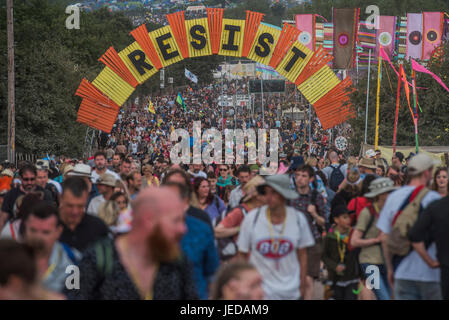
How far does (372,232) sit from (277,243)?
185 centimetres

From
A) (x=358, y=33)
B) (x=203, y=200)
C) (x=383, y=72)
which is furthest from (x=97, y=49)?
(x=203, y=200)

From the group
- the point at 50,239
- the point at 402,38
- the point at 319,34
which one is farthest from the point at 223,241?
the point at 402,38

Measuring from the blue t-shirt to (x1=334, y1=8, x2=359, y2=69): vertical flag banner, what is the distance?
3597cm

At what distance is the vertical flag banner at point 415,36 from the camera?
142 feet

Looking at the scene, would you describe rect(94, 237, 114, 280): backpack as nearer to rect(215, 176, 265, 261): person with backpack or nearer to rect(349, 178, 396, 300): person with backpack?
rect(215, 176, 265, 261): person with backpack

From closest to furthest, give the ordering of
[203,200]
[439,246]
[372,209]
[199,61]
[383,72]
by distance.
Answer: [439,246] → [372,209] → [203,200] → [383,72] → [199,61]

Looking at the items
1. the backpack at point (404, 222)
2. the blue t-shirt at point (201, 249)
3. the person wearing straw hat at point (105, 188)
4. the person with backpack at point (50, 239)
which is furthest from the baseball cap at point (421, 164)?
the person wearing straw hat at point (105, 188)

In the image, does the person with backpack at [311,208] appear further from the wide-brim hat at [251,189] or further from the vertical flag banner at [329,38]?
the vertical flag banner at [329,38]

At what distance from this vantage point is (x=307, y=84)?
22.9m

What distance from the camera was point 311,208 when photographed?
7895 mm

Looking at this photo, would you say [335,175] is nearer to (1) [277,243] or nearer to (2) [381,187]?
(2) [381,187]

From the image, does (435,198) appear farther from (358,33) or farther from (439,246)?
(358,33)

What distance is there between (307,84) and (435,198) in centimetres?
1750

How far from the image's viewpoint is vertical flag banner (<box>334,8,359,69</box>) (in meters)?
40.0
